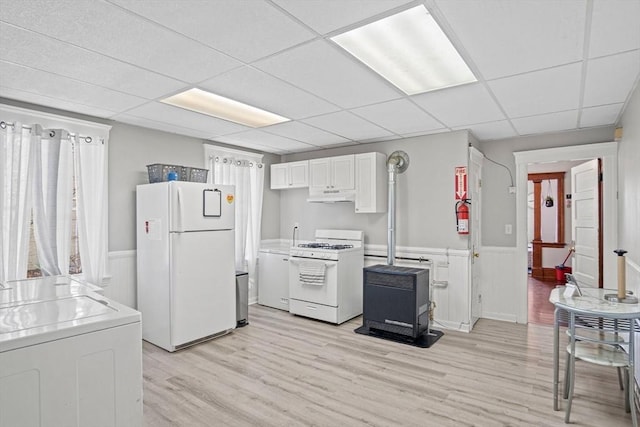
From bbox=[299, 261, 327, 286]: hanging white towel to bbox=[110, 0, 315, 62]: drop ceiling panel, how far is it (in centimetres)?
285

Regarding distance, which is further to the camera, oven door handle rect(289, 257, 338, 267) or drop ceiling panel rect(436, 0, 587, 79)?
oven door handle rect(289, 257, 338, 267)

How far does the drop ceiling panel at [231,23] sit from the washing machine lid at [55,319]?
151cm

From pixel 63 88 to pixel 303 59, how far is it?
202 centimetres

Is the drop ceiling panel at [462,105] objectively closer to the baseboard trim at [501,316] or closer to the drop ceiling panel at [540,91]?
the drop ceiling panel at [540,91]

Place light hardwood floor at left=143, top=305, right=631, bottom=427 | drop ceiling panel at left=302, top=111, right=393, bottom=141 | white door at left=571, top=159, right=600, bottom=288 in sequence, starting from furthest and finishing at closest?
white door at left=571, top=159, right=600, bottom=288 < drop ceiling panel at left=302, top=111, right=393, bottom=141 < light hardwood floor at left=143, top=305, right=631, bottom=427

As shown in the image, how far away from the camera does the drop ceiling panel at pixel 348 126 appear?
3734mm

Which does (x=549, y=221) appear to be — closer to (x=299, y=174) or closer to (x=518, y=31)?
(x=299, y=174)

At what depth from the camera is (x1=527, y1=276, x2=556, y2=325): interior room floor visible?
189 inches

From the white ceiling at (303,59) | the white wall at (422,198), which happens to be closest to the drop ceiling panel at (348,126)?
the white ceiling at (303,59)

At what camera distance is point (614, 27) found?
1.93 meters

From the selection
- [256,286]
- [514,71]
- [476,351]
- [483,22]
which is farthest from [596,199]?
[256,286]

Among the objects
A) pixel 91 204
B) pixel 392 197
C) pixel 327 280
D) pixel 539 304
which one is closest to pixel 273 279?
pixel 327 280

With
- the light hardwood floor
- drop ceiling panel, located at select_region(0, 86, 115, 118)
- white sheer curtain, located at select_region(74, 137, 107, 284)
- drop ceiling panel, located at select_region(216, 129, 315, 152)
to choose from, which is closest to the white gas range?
the light hardwood floor

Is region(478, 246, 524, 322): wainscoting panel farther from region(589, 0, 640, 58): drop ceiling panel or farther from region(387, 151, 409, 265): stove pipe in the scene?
region(589, 0, 640, 58): drop ceiling panel
